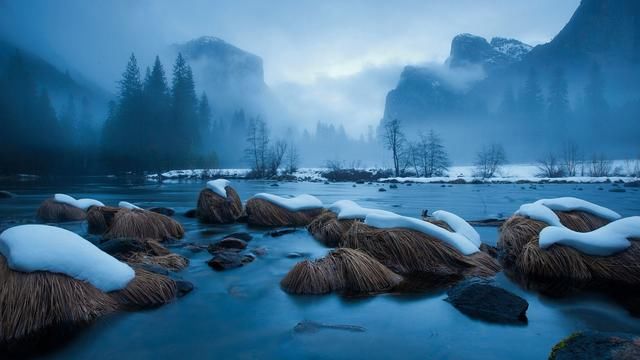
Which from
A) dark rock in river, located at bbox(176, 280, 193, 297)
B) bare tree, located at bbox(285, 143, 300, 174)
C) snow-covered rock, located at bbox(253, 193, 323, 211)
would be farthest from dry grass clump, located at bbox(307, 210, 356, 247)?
bare tree, located at bbox(285, 143, 300, 174)

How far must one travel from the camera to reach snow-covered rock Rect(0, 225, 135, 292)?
398cm

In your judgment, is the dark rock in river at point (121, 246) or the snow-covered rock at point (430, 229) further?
the snow-covered rock at point (430, 229)

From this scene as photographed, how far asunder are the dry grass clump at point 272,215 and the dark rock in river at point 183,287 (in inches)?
268

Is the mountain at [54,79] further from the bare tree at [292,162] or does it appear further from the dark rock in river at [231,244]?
the dark rock in river at [231,244]

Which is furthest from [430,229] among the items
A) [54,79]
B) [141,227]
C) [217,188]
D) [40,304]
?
[54,79]

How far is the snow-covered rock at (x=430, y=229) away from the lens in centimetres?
646

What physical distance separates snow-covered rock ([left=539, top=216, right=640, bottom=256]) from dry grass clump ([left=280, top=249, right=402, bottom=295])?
282cm

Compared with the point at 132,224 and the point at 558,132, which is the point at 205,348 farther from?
the point at 558,132

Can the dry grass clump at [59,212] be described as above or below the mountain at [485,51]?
below

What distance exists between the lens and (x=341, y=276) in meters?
5.40

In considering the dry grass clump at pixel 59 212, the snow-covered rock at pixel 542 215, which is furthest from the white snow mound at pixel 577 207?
the dry grass clump at pixel 59 212

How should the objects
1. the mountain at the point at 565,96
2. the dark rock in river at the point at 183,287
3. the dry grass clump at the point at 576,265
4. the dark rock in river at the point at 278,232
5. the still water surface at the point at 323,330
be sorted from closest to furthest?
the still water surface at the point at 323,330 < the dark rock in river at the point at 183,287 < the dry grass clump at the point at 576,265 < the dark rock in river at the point at 278,232 < the mountain at the point at 565,96

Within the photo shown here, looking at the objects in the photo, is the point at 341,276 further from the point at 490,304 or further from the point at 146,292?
the point at 146,292

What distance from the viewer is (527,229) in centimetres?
743
